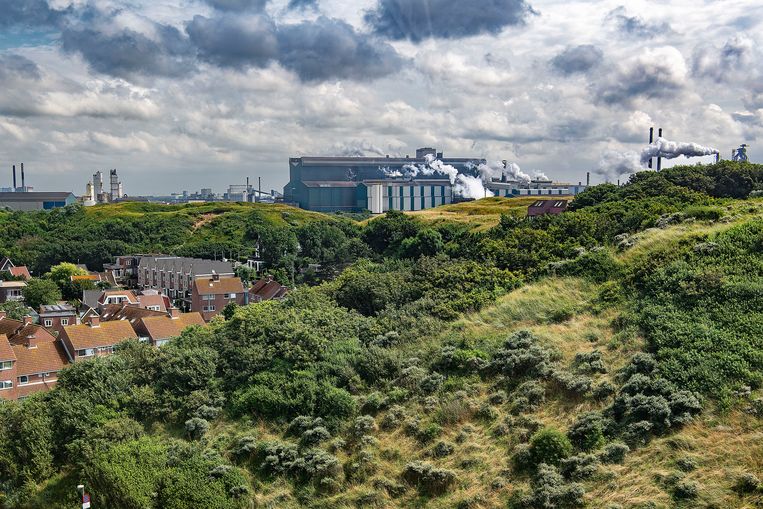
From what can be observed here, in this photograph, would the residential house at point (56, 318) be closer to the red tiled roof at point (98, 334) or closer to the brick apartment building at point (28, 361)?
the brick apartment building at point (28, 361)

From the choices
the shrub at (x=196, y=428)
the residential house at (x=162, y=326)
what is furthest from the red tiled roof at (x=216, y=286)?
the shrub at (x=196, y=428)

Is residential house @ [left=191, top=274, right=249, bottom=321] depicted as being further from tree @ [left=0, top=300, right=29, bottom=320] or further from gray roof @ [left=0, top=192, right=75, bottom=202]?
gray roof @ [left=0, top=192, right=75, bottom=202]

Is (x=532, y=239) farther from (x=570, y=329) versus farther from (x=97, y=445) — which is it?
(x=97, y=445)

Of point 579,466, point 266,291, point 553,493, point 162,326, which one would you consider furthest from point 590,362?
point 266,291

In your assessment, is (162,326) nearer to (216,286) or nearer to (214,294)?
(214,294)

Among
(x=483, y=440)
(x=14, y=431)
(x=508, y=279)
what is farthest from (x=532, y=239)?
(x=14, y=431)

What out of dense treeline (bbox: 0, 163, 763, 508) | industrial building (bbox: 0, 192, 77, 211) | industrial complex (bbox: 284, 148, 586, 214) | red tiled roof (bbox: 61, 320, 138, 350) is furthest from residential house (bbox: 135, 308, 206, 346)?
industrial building (bbox: 0, 192, 77, 211)
